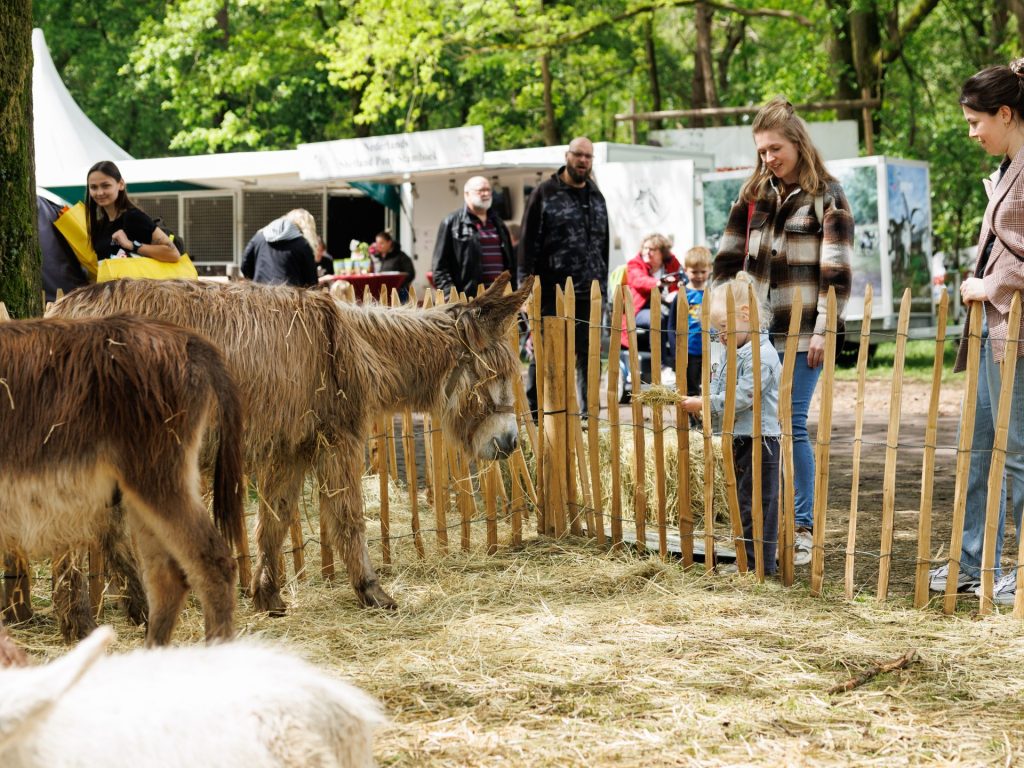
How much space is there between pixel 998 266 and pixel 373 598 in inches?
117

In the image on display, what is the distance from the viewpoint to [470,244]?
29.3 feet

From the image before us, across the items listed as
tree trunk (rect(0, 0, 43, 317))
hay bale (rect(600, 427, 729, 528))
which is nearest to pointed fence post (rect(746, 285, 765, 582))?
hay bale (rect(600, 427, 729, 528))

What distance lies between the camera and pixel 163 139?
31.9 m

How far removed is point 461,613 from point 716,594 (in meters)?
1.15

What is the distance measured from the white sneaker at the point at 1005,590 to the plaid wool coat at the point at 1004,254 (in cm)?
98

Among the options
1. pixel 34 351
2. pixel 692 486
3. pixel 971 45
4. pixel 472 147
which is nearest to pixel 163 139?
pixel 472 147

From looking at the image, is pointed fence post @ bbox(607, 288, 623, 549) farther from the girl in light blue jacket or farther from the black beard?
the black beard

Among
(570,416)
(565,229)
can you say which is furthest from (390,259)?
(570,416)

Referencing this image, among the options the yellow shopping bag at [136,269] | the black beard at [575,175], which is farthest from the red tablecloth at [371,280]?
the yellow shopping bag at [136,269]

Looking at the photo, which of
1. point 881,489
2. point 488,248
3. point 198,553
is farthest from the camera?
point 488,248

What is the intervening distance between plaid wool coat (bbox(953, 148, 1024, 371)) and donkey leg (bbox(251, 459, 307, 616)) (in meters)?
2.95

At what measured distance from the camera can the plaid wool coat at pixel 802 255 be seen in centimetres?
526

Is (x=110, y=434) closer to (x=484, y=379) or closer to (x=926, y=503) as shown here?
(x=484, y=379)

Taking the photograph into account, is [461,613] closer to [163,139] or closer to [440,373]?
[440,373]
